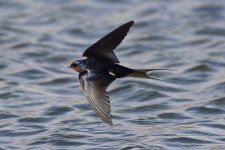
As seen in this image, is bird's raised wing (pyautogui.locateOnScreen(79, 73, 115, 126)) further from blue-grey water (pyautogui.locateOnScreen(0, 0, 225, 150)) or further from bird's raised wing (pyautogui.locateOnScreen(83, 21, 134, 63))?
blue-grey water (pyautogui.locateOnScreen(0, 0, 225, 150))

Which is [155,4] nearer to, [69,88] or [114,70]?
[69,88]

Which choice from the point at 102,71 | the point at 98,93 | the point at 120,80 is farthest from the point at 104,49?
the point at 120,80

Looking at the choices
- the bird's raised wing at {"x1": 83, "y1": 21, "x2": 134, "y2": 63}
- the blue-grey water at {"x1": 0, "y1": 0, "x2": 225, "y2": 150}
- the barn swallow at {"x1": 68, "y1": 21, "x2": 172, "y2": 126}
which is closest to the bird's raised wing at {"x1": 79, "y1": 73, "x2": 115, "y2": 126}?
the barn swallow at {"x1": 68, "y1": 21, "x2": 172, "y2": 126}

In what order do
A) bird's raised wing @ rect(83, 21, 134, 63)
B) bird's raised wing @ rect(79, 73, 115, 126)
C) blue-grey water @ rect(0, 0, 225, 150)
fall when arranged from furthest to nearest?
blue-grey water @ rect(0, 0, 225, 150), bird's raised wing @ rect(83, 21, 134, 63), bird's raised wing @ rect(79, 73, 115, 126)

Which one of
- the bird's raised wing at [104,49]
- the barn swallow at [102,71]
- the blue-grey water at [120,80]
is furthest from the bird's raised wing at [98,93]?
the blue-grey water at [120,80]

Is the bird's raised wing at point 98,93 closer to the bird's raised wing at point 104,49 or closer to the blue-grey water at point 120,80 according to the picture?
the bird's raised wing at point 104,49

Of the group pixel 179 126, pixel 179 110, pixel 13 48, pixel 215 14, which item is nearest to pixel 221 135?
pixel 179 126
